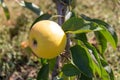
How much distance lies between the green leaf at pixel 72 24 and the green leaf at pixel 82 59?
0.29ft

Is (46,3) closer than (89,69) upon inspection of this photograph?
No

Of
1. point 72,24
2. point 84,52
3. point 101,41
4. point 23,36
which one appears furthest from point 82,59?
point 23,36

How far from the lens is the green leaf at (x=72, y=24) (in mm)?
1284

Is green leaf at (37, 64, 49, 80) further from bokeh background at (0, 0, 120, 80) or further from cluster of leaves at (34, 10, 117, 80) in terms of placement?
bokeh background at (0, 0, 120, 80)

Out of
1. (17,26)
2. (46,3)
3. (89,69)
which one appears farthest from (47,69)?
(46,3)

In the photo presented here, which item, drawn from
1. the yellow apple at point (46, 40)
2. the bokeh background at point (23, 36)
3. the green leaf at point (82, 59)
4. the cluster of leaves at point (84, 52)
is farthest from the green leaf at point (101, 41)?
the bokeh background at point (23, 36)

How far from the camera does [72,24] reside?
1302 mm

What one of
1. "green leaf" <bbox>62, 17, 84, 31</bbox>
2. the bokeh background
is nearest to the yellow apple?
"green leaf" <bbox>62, 17, 84, 31</bbox>

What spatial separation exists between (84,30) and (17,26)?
216 cm

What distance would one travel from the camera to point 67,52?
1.38 m

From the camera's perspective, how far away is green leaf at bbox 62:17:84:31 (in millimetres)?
1284

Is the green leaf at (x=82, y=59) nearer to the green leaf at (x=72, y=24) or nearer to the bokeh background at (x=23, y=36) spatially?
the green leaf at (x=72, y=24)

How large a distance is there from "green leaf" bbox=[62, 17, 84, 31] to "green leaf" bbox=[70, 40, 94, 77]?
0.09m

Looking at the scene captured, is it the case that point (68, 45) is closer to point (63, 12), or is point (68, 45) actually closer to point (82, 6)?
point (63, 12)
